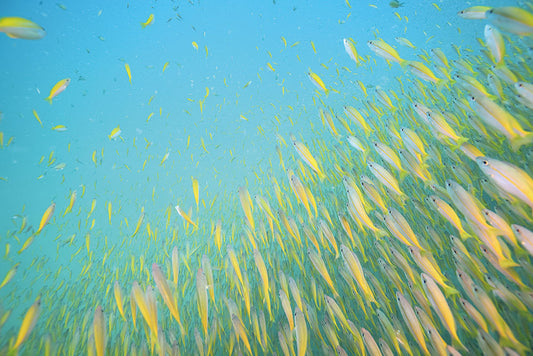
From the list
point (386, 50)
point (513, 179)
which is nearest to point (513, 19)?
point (513, 179)

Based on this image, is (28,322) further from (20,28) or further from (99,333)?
(20,28)

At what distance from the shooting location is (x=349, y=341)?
2.34 m

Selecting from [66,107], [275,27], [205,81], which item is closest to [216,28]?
[205,81]

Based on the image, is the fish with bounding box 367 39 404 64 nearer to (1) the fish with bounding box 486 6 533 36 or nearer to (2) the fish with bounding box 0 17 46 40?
(1) the fish with bounding box 486 6 533 36

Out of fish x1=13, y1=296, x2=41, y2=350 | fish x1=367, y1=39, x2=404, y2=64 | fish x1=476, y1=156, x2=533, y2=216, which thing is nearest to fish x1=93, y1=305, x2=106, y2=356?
fish x1=13, y1=296, x2=41, y2=350

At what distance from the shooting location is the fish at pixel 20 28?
6.90ft

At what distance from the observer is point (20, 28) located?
2.17m

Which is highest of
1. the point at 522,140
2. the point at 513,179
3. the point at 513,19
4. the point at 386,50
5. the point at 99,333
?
the point at 513,19

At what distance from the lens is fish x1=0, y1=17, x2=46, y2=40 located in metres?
2.10

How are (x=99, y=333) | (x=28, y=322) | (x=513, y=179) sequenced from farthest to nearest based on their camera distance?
(x=28, y=322) < (x=99, y=333) < (x=513, y=179)

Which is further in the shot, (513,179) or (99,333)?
(99,333)

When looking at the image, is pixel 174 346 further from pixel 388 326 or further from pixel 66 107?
pixel 66 107

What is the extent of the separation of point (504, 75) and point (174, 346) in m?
4.62

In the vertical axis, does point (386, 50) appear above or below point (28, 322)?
above
